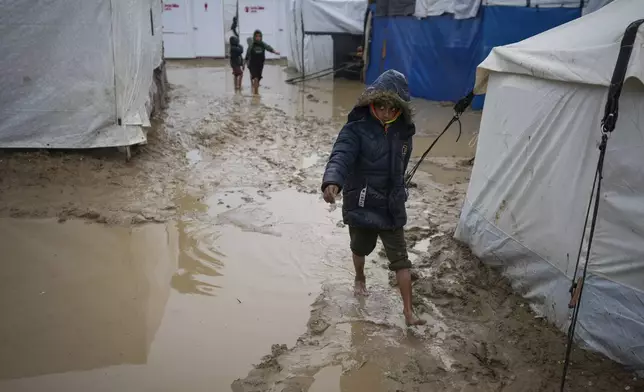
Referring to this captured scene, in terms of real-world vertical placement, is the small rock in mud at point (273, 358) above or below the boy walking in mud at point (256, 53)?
below

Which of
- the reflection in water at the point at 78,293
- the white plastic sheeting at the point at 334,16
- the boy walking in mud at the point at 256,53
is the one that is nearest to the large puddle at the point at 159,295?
the reflection in water at the point at 78,293

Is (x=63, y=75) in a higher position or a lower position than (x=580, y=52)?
lower

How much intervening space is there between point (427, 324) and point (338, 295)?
0.68 meters

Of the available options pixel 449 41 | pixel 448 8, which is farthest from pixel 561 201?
pixel 448 8

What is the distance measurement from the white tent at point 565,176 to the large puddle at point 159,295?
137 centimetres

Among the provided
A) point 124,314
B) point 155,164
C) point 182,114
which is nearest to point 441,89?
point 182,114

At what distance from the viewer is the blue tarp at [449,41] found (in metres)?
9.82

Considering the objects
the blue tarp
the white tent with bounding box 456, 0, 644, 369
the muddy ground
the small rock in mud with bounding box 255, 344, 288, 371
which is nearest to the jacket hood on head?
the white tent with bounding box 456, 0, 644, 369

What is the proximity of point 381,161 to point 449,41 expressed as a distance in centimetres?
933

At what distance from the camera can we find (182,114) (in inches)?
381

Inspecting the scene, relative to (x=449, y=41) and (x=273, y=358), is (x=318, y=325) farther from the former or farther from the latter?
(x=449, y=41)

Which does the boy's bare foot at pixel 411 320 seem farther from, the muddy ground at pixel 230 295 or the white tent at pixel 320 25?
the white tent at pixel 320 25

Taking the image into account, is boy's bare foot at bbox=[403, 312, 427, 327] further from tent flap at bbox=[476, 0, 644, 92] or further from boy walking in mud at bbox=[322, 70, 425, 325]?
tent flap at bbox=[476, 0, 644, 92]

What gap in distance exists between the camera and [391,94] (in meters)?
3.06
